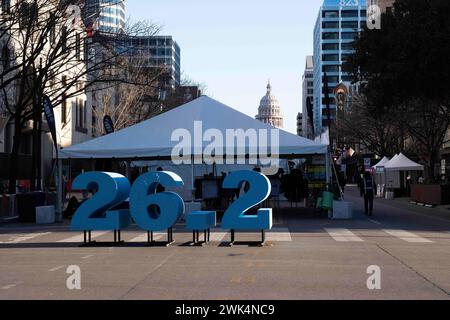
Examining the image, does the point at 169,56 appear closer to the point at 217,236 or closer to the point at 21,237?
the point at 21,237

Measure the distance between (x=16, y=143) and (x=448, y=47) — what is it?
729 inches

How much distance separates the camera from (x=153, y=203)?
1495 cm

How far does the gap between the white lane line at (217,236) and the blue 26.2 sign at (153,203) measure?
1574 millimetres

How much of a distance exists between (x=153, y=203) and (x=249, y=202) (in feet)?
7.30

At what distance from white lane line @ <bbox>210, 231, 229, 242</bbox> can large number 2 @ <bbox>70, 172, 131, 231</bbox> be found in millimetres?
2500

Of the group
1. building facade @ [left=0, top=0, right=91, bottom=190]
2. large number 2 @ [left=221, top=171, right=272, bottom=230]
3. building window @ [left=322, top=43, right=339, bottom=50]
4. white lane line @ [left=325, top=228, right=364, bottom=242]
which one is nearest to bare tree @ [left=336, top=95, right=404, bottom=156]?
building facade @ [left=0, top=0, right=91, bottom=190]

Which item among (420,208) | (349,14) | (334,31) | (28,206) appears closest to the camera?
(28,206)

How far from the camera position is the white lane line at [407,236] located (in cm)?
1603

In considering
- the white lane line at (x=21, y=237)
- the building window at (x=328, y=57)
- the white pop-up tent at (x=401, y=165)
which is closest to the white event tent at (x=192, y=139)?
the white lane line at (x=21, y=237)

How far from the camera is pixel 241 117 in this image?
23.5 metres

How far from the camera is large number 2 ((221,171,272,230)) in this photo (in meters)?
14.6

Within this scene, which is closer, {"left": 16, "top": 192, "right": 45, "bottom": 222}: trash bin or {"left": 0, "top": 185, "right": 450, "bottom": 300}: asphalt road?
{"left": 0, "top": 185, "right": 450, "bottom": 300}: asphalt road

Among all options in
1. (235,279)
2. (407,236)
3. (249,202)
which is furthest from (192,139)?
(235,279)

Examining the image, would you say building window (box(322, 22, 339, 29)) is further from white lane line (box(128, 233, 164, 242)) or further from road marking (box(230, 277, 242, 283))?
road marking (box(230, 277, 242, 283))
